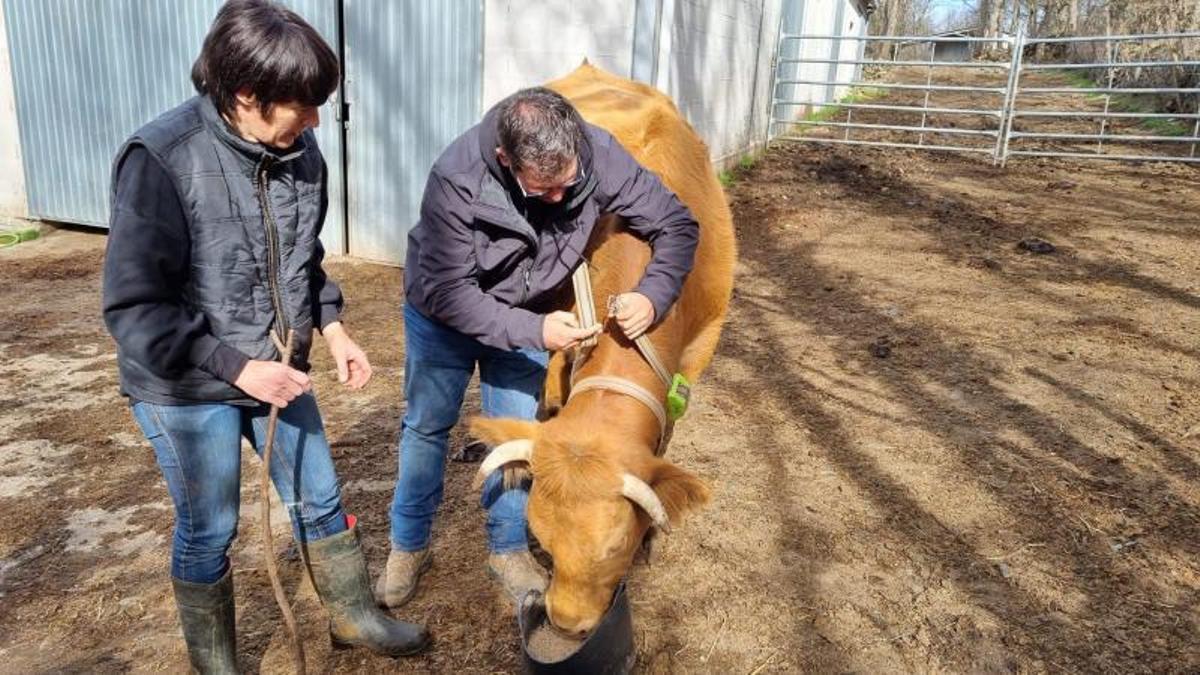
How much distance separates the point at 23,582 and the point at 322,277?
1.72 meters

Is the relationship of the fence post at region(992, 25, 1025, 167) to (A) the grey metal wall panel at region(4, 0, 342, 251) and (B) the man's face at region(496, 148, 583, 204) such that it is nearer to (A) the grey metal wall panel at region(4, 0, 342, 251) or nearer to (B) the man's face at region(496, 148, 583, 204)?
(A) the grey metal wall panel at region(4, 0, 342, 251)

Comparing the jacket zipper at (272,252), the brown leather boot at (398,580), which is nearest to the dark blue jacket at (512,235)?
the jacket zipper at (272,252)

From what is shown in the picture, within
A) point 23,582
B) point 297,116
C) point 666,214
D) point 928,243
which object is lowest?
point 23,582

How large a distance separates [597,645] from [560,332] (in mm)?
836

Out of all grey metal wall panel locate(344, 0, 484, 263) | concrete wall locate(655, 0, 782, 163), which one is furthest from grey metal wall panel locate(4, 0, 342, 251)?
concrete wall locate(655, 0, 782, 163)

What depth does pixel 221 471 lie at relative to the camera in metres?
2.18

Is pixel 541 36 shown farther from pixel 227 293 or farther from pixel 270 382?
pixel 270 382

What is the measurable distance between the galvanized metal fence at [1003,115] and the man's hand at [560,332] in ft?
23.7

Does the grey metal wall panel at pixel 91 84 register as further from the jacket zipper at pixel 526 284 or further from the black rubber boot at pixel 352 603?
the black rubber boot at pixel 352 603

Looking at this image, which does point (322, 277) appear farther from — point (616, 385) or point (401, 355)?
point (401, 355)

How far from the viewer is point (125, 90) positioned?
25.7ft

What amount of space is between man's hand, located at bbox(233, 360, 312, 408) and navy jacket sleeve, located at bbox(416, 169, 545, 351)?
526mm

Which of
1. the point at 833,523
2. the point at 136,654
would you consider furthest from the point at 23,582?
the point at 833,523

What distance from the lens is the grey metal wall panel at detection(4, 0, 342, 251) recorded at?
24.6 feet
